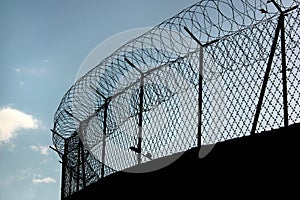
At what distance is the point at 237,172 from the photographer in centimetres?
518

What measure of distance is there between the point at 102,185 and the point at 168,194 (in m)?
1.45

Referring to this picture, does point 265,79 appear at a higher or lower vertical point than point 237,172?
higher

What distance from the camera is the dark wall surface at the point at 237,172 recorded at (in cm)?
476

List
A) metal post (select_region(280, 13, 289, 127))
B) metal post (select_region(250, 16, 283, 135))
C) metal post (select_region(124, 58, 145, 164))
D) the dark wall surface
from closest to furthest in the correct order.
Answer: the dark wall surface, metal post (select_region(280, 13, 289, 127)), metal post (select_region(250, 16, 283, 135)), metal post (select_region(124, 58, 145, 164))

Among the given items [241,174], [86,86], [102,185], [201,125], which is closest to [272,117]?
[241,174]

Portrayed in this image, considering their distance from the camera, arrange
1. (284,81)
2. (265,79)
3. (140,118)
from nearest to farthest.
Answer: (284,81) < (265,79) < (140,118)

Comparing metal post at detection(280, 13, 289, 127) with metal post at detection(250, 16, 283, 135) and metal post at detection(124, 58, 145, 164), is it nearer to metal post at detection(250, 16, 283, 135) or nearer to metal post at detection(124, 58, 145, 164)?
metal post at detection(250, 16, 283, 135)

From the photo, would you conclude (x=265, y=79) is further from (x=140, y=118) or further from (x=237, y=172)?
(x=140, y=118)

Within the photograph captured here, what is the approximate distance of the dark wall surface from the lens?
4758 mm

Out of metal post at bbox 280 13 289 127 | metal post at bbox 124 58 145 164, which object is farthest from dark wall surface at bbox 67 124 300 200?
metal post at bbox 124 58 145 164

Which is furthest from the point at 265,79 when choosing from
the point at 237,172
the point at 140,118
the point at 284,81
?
the point at 140,118

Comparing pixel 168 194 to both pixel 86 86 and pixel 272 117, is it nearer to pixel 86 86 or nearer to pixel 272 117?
pixel 272 117

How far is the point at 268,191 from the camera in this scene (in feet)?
16.0

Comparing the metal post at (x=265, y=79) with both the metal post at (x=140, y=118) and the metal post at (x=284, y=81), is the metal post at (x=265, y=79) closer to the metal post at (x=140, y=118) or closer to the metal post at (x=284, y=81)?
the metal post at (x=284, y=81)
